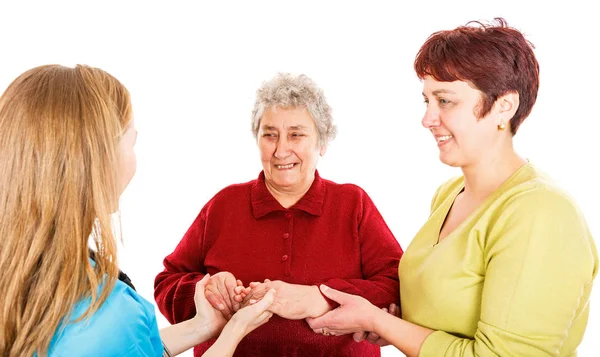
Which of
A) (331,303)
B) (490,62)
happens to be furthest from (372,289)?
(490,62)

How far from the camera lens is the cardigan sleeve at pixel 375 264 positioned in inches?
100

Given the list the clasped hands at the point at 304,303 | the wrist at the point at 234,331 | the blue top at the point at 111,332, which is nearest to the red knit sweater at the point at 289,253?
the clasped hands at the point at 304,303

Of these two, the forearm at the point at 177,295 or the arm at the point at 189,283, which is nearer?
the arm at the point at 189,283

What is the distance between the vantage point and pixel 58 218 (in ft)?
5.19

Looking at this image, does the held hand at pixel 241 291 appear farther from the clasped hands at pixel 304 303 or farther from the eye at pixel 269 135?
the eye at pixel 269 135

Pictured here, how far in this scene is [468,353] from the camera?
2059 mm

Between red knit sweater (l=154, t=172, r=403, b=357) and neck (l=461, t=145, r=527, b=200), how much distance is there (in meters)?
0.54

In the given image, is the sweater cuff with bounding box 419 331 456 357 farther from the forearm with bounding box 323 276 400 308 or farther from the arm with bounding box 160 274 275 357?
the arm with bounding box 160 274 275 357

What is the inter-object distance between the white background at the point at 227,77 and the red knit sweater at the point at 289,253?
1046mm

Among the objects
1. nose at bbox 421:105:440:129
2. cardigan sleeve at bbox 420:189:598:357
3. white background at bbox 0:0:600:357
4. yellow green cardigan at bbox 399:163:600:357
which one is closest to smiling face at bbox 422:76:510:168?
nose at bbox 421:105:440:129

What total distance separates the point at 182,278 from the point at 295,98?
0.80 metres

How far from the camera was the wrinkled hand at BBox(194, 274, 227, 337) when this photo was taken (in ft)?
8.38

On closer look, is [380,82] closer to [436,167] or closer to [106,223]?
[436,167]

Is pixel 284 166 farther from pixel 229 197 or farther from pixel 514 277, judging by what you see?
pixel 514 277
